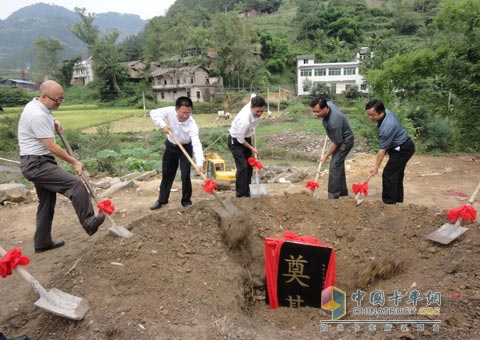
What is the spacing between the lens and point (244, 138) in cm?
491

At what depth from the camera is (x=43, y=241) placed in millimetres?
4090

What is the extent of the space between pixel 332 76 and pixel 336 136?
3863cm

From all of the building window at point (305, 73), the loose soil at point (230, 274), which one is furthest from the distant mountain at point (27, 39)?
the loose soil at point (230, 274)

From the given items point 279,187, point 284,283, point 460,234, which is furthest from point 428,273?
point 279,187

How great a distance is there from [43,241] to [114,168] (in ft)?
18.9

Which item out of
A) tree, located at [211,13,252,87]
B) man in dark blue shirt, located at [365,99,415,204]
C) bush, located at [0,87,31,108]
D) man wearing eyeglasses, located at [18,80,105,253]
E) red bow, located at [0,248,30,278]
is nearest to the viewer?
red bow, located at [0,248,30,278]

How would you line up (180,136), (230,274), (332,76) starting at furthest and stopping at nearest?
1. (332,76)
2. (180,136)
3. (230,274)

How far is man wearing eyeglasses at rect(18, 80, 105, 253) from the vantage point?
3.46m

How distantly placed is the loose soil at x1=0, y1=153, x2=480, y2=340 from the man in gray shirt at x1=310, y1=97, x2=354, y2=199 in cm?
64

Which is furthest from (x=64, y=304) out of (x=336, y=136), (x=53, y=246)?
(x=336, y=136)

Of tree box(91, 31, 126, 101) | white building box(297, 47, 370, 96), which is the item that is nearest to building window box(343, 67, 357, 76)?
white building box(297, 47, 370, 96)

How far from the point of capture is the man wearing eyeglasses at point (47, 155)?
3.46m

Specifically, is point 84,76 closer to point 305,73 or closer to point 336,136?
point 305,73

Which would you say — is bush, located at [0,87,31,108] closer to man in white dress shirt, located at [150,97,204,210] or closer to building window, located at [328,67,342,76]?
building window, located at [328,67,342,76]
